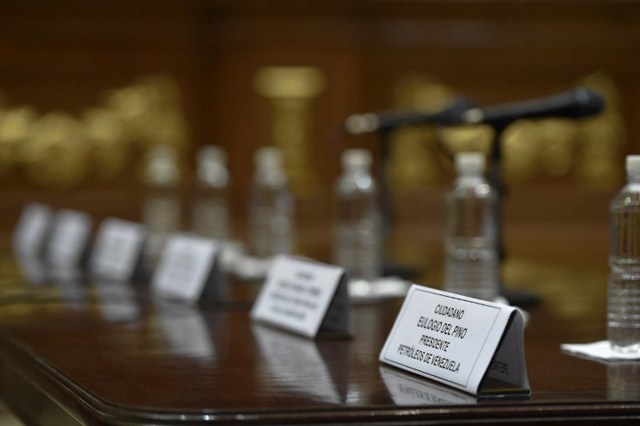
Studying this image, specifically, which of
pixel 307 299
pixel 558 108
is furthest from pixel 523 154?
pixel 307 299

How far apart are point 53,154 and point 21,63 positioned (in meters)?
0.43

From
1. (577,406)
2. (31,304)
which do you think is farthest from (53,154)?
(577,406)

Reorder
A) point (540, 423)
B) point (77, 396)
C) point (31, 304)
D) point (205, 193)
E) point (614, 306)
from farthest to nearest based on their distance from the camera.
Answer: point (205, 193)
point (31, 304)
point (614, 306)
point (77, 396)
point (540, 423)

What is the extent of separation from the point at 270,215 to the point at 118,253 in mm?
585

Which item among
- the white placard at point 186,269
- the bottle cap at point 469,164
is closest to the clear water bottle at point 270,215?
the white placard at point 186,269

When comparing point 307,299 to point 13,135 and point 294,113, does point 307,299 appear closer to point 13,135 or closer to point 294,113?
point 294,113

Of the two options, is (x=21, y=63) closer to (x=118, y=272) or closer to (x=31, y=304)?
(x=118, y=272)

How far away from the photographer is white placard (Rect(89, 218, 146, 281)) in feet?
11.8

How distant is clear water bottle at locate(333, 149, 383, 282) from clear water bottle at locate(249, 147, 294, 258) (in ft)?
1.24

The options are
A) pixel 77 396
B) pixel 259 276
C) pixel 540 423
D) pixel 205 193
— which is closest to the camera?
pixel 540 423

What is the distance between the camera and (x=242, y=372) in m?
1.88

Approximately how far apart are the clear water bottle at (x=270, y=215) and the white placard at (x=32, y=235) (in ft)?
2.55

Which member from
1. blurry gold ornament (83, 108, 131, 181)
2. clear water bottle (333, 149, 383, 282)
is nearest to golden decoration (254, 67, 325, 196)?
blurry gold ornament (83, 108, 131, 181)

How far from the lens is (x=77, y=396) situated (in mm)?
1727
